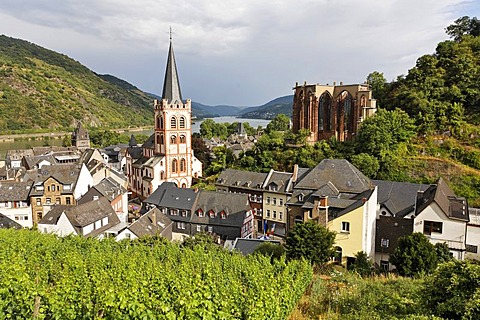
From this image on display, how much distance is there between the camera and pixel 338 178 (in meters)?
31.1

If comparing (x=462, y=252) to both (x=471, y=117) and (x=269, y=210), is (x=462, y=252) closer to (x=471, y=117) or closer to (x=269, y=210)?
(x=269, y=210)

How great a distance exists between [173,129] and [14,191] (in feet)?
69.9

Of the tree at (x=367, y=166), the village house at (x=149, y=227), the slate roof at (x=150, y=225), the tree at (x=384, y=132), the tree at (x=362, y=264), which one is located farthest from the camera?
the tree at (x=384, y=132)

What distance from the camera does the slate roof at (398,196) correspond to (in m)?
30.8

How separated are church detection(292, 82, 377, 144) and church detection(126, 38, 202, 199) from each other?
668 inches

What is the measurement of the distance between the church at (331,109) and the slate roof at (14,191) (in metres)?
35.6

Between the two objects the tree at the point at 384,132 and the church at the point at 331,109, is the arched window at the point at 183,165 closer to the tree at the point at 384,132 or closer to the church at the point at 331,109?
the church at the point at 331,109

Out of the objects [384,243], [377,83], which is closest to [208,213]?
[384,243]

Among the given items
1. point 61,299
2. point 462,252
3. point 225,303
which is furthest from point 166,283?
point 462,252

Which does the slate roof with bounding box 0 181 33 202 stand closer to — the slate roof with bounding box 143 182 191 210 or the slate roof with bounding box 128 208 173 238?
the slate roof with bounding box 143 182 191 210

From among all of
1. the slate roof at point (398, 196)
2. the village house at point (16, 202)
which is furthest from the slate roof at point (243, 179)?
the village house at point (16, 202)

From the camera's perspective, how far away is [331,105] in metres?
52.1

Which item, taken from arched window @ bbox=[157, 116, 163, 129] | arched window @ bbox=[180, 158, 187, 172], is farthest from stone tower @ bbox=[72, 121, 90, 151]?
arched window @ bbox=[180, 158, 187, 172]

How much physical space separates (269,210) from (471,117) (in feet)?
90.7
